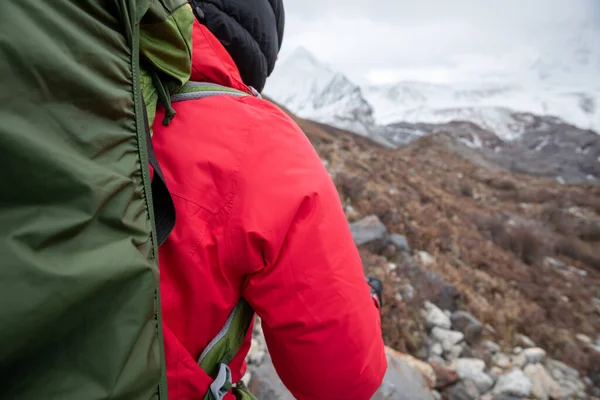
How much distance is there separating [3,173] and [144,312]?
308 millimetres

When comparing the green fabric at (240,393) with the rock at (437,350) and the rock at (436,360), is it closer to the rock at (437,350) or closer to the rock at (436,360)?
the rock at (436,360)

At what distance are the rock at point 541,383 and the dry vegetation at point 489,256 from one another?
62cm

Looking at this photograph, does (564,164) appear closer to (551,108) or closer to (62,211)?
(62,211)

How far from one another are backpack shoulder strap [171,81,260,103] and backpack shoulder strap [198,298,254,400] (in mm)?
647

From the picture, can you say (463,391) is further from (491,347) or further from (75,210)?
(75,210)

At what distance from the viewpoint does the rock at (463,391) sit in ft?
11.9

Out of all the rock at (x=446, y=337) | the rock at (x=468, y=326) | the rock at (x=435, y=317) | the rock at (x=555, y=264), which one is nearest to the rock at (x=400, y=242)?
the rock at (x=435, y=317)

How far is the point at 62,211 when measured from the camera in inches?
20.5

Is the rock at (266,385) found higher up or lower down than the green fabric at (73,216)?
lower down

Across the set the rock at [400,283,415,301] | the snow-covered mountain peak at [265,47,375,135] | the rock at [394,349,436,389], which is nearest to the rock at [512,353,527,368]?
the rock at [400,283,415,301]

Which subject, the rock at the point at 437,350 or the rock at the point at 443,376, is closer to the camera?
the rock at the point at 443,376

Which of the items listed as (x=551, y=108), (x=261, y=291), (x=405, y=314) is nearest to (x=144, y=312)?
(x=261, y=291)

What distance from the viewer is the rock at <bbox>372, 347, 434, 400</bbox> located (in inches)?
116

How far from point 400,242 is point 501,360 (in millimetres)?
2538
